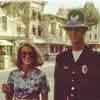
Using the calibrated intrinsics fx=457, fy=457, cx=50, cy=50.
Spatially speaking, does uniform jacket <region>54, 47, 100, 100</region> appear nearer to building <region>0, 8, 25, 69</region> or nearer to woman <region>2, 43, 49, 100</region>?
woman <region>2, 43, 49, 100</region>

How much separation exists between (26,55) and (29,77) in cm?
11

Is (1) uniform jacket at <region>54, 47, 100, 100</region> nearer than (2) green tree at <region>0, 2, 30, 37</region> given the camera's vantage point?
Yes

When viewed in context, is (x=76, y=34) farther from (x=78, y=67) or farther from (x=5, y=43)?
(x=5, y=43)

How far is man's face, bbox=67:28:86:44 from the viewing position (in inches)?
84.7

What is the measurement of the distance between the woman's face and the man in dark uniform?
133mm

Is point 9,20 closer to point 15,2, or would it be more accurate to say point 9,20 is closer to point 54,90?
point 15,2

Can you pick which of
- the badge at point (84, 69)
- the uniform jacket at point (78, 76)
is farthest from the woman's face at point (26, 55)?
the badge at point (84, 69)

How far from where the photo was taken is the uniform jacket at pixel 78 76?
2.17 m

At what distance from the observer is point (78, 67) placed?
219 cm

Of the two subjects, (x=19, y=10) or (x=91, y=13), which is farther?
(x=19, y=10)

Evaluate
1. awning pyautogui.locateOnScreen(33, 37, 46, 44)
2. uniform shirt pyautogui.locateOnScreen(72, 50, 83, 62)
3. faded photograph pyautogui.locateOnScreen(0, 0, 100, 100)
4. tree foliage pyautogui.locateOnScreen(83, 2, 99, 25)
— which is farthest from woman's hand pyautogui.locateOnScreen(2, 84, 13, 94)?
tree foliage pyautogui.locateOnScreen(83, 2, 99, 25)

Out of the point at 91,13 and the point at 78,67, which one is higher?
the point at 91,13

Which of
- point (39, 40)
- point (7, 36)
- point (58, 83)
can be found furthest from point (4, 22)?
point (58, 83)

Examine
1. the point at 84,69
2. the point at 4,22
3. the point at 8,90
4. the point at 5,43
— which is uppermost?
the point at 4,22
